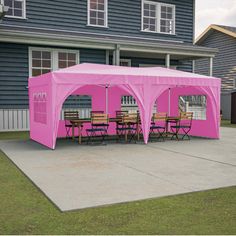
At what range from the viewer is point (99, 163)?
8117mm

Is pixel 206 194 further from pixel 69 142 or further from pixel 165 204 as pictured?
pixel 69 142

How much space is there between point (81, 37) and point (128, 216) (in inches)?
449

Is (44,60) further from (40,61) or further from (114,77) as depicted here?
(114,77)

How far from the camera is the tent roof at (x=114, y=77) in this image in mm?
10086

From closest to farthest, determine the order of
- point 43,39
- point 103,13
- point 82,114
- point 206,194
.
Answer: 1. point 206,194
2. point 43,39
3. point 82,114
4. point 103,13

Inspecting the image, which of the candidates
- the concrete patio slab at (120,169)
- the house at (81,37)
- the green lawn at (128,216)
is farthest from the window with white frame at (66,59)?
the green lawn at (128,216)

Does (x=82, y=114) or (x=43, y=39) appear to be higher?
(x=43, y=39)

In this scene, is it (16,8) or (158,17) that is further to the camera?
(158,17)

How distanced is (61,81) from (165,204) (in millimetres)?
5913

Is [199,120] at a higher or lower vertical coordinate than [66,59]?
lower

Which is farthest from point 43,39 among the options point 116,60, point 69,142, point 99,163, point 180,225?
point 180,225

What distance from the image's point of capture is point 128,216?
451cm

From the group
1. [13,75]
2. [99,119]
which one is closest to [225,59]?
[13,75]

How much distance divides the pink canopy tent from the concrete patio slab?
866mm
